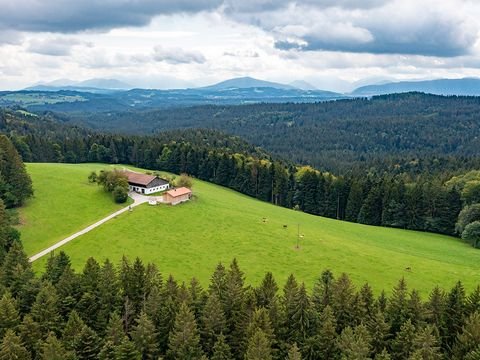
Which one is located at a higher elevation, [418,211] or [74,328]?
[74,328]

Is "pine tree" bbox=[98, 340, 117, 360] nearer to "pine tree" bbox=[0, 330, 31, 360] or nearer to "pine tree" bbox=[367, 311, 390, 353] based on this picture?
"pine tree" bbox=[0, 330, 31, 360]

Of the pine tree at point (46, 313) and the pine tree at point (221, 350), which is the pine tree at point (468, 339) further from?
the pine tree at point (46, 313)

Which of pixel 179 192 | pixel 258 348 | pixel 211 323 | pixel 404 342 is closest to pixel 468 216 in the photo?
pixel 404 342

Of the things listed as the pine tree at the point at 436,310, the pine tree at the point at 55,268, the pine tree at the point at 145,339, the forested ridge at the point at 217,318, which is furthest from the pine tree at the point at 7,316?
the pine tree at the point at 436,310

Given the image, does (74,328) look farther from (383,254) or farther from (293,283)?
(383,254)

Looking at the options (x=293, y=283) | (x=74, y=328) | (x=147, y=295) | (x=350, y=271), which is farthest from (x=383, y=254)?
(x=74, y=328)
